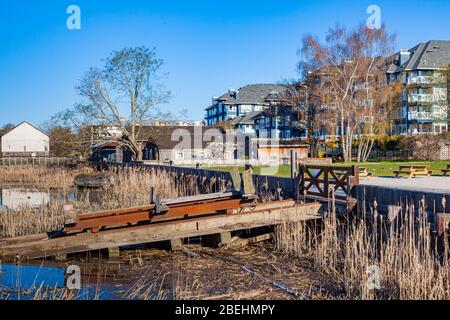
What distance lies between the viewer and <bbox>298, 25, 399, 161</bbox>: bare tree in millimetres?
44188

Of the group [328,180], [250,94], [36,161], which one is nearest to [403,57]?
[250,94]

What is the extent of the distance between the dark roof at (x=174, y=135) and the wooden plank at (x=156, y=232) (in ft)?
136

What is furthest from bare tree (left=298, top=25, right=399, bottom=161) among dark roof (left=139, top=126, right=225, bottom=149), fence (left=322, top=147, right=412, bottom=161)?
dark roof (left=139, top=126, right=225, bottom=149)

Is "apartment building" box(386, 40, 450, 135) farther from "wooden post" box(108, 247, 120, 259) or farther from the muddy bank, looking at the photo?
"wooden post" box(108, 247, 120, 259)

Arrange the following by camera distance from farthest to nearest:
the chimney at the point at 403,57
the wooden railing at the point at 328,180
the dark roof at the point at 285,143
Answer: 1. the chimney at the point at 403,57
2. the dark roof at the point at 285,143
3. the wooden railing at the point at 328,180

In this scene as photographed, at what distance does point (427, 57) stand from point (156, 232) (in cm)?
7055

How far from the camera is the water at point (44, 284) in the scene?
26.1ft

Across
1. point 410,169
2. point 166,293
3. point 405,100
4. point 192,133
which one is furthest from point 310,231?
point 405,100

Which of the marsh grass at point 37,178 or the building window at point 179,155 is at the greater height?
the building window at point 179,155

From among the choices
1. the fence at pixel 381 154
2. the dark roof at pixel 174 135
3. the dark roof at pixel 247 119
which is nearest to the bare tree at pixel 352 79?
the fence at pixel 381 154

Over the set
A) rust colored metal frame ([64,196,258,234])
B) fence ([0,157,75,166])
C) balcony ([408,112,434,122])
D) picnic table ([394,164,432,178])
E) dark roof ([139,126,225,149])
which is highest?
balcony ([408,112,434,122])

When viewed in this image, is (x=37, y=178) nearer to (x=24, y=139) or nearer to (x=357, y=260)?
(x=357, y=260)

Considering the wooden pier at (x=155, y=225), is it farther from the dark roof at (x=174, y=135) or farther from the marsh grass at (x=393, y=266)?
the dark roof at (x=174, y=135)

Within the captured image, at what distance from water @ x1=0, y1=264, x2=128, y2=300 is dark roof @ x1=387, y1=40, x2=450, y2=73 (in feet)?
226
